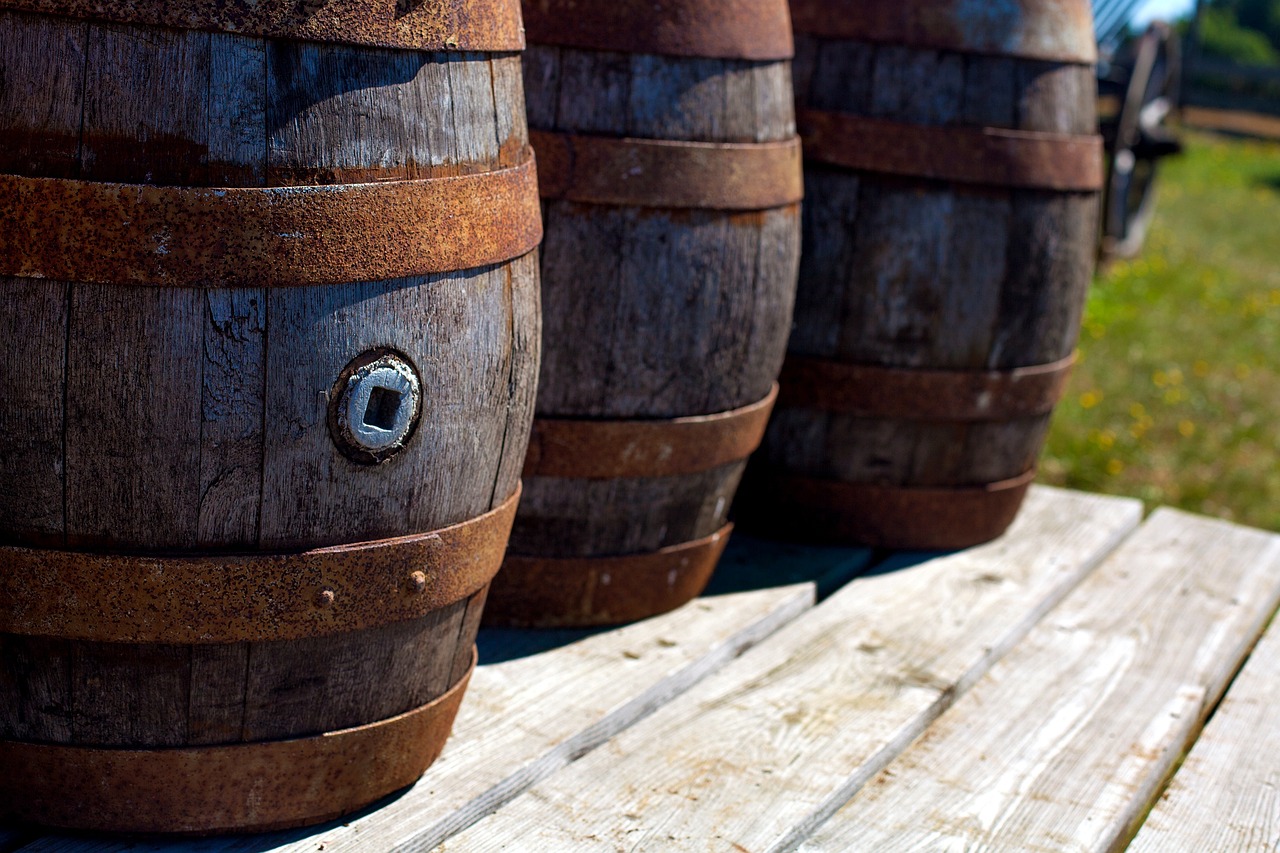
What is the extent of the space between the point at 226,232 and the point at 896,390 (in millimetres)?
1845

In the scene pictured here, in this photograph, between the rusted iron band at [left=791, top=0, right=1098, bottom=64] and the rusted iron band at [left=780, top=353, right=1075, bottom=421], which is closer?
the rusted iron band at [left=791, top=0, right=1098, bottom=64]

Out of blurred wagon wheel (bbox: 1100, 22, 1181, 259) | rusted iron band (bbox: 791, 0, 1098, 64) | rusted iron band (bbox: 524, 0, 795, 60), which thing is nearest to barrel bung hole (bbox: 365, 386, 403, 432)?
rusted iron band (bbox: 524, 0, 795, 60)

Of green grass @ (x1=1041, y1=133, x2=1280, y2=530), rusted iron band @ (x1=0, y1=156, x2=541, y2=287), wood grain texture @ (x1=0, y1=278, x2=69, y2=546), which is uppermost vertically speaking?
rusted iron band @ (x1=0, y1=156, x2=541, y2=287)

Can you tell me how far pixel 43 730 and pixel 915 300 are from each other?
1.99m

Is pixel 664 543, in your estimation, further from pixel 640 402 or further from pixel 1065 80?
pixel 1065 80

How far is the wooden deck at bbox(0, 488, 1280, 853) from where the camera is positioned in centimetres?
221

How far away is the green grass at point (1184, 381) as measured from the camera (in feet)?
16.5

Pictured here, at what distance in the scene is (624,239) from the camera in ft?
8.28

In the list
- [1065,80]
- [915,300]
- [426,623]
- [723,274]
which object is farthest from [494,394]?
[1065,80]

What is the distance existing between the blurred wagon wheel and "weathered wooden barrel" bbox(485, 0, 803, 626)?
5690 millimetres

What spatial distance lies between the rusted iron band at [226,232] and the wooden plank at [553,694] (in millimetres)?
795

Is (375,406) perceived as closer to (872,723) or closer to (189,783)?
(189,783)

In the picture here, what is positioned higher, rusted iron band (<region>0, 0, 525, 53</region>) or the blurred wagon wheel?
rusted iron band (<region>0, 0, 525, 53</region>)

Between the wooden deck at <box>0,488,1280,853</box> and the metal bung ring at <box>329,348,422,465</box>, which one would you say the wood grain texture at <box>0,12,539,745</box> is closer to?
the metal bung ring at <box>329,348,422,465</box>
